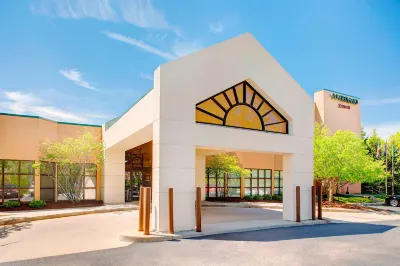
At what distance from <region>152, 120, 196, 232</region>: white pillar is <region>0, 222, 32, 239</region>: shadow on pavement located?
18.7 ft

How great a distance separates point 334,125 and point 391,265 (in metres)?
32.1

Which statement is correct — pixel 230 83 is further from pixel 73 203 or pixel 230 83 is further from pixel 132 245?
pixel 73 203

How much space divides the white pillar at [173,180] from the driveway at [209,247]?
4.00 ft

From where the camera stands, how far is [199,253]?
9.60 m

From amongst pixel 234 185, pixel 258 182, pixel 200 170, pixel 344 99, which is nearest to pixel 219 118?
pixel 200 170

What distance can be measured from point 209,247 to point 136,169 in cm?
1580

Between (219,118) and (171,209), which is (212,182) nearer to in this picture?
(219,118)

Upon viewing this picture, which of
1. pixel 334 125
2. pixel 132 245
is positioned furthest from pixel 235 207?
pixel 334 125

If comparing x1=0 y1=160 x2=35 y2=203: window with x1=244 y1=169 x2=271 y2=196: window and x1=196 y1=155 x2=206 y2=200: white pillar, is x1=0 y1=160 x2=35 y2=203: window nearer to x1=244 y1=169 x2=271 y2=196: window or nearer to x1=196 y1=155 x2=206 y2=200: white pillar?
x1=196 y1=155 x2=206 y2=200: white pillar

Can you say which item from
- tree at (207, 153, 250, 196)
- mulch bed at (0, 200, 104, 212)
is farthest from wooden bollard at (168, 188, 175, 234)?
tree at (207, 153, 250, 196)

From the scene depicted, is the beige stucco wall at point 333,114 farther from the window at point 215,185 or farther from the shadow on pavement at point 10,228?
the shadow on pavement at point 10,228

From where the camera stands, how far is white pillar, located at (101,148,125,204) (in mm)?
23391

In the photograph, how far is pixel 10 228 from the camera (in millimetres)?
14117

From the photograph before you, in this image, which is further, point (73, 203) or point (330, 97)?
point (330, 97)
